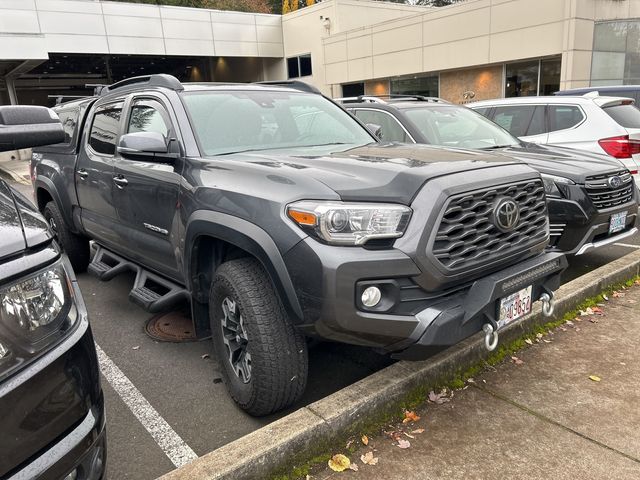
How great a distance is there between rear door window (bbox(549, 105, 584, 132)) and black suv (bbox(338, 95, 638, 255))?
1387 millimetres

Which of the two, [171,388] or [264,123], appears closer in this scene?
[171,388]

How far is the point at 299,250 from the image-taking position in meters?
2.36

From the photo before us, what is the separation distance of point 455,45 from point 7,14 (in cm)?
1955

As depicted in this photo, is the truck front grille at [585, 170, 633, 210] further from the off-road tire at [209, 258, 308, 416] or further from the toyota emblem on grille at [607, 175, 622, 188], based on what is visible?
the off-road tire at [209, 258, 308, 416]

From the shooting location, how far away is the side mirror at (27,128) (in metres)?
1.97

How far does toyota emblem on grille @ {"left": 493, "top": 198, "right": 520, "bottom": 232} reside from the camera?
2.65 m

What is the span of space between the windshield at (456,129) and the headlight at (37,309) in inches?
181

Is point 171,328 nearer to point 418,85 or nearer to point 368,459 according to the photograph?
point 368,459

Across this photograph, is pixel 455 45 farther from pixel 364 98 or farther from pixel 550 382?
pixel 550 382

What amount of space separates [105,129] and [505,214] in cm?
348

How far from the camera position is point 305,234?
93.6 inches

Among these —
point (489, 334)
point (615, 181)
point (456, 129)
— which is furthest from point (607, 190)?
point (489, 334)

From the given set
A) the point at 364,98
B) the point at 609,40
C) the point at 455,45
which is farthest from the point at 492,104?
the point at 455,45

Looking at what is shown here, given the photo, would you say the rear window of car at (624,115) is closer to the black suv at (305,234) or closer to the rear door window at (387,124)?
the rear door window at (387,124)
